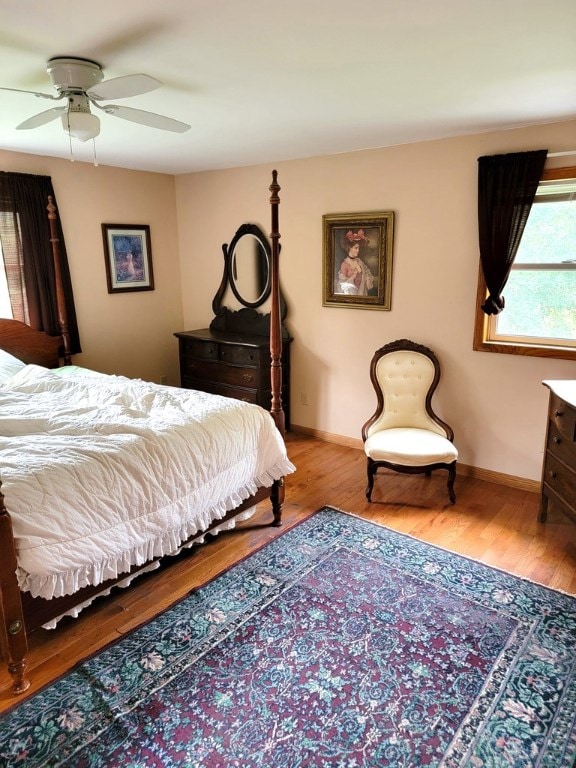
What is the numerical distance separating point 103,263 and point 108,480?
2.99 m

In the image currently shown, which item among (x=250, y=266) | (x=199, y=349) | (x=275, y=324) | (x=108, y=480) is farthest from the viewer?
(x=199, y=349)

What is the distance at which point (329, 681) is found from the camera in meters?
1.95

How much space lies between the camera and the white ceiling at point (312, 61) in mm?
1682

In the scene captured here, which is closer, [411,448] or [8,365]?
[411,448]

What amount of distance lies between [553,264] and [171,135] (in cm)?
266

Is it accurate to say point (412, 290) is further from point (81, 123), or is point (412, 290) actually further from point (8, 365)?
point (8, 365)

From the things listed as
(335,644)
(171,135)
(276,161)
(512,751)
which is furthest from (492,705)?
(276,161)

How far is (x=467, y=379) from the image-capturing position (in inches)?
145

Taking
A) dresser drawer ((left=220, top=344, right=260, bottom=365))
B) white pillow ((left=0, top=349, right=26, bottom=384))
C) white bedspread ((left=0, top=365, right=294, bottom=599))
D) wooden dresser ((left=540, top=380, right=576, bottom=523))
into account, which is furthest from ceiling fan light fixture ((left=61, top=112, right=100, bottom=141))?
wooden dresser ((left=540, top=380, right=576, bottom=523))

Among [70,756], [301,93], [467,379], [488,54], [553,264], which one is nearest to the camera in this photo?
[70,756]

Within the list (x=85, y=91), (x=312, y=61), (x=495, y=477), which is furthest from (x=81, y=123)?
(x=495, y=477)

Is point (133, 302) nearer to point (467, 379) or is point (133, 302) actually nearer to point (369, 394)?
point (369, 394)

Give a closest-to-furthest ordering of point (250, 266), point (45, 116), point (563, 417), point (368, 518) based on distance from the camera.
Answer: point (45, 116)
point (563, 417)
point (368, 518)
point (250, 266)

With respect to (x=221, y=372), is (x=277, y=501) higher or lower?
lower
